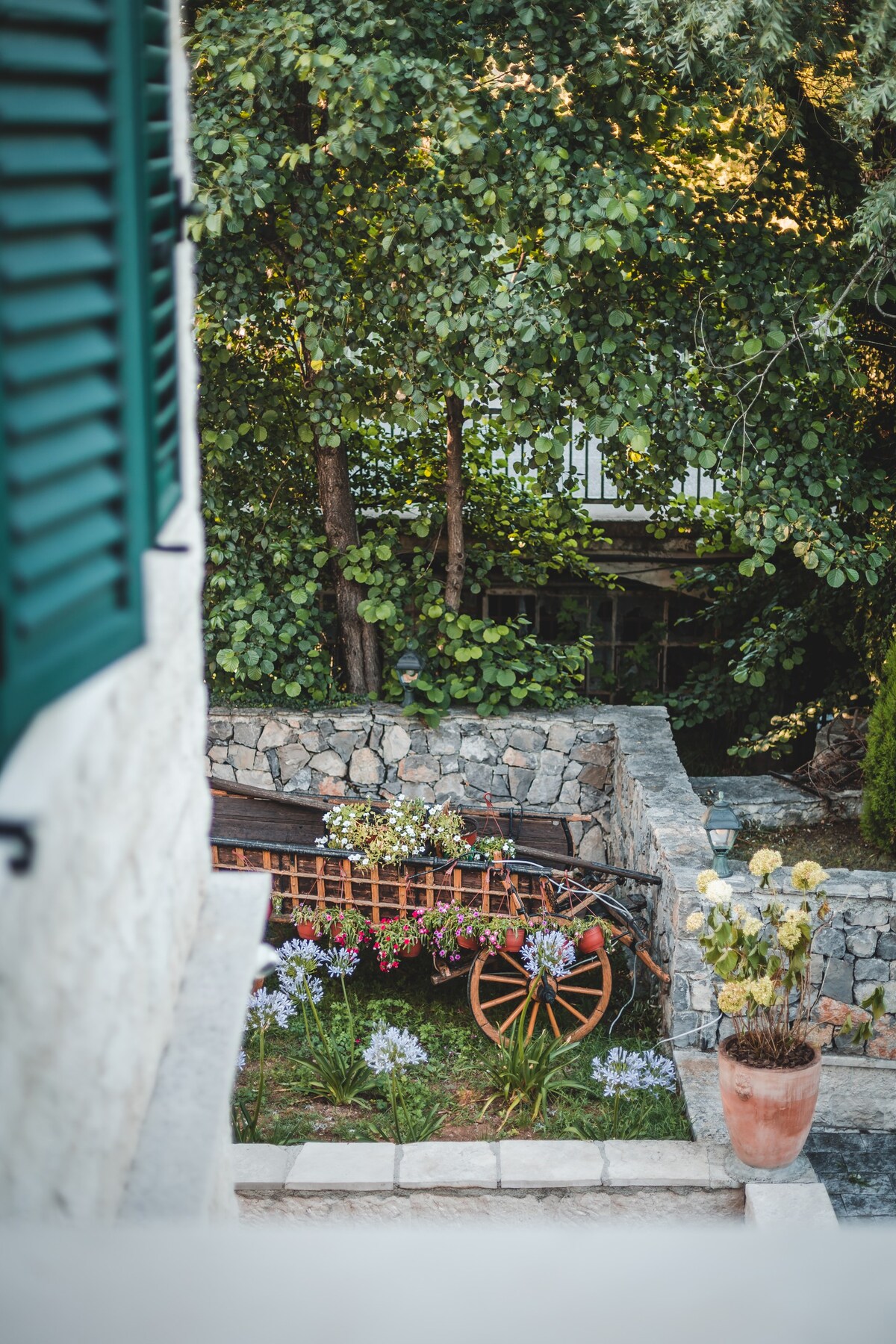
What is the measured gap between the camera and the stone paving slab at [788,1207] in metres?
3.71

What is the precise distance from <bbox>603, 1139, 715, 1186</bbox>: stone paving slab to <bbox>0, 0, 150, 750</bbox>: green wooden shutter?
3390 millimetres

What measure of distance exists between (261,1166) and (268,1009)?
0.93m

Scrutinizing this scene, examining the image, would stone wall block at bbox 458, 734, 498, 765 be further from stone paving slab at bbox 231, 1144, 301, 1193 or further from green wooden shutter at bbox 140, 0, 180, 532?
green wooden shutter at bbox 140, 0, 180, 532

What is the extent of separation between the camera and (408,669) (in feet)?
20.5

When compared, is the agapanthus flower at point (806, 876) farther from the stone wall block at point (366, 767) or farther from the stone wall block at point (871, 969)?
the stone wall block at point (366, 767)

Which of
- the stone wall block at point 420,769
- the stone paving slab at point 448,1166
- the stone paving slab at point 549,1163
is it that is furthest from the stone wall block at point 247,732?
the stone paving slab at point 549,1163

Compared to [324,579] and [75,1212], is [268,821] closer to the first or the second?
[324,579]

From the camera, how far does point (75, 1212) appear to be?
3.91ft

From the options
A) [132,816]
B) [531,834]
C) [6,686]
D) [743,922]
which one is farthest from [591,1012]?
[6,686]

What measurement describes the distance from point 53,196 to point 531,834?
4818 millimetres

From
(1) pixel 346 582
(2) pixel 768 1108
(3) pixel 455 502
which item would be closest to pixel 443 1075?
(2) pixel 768 1108

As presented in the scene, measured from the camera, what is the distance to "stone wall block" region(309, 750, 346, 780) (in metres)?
6.55

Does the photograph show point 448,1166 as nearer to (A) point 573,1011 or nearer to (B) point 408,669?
(A) point 573,1011

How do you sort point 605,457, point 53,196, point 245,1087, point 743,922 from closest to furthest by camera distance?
point 53,196
point 743,922
point 245,1087
point 605,457
